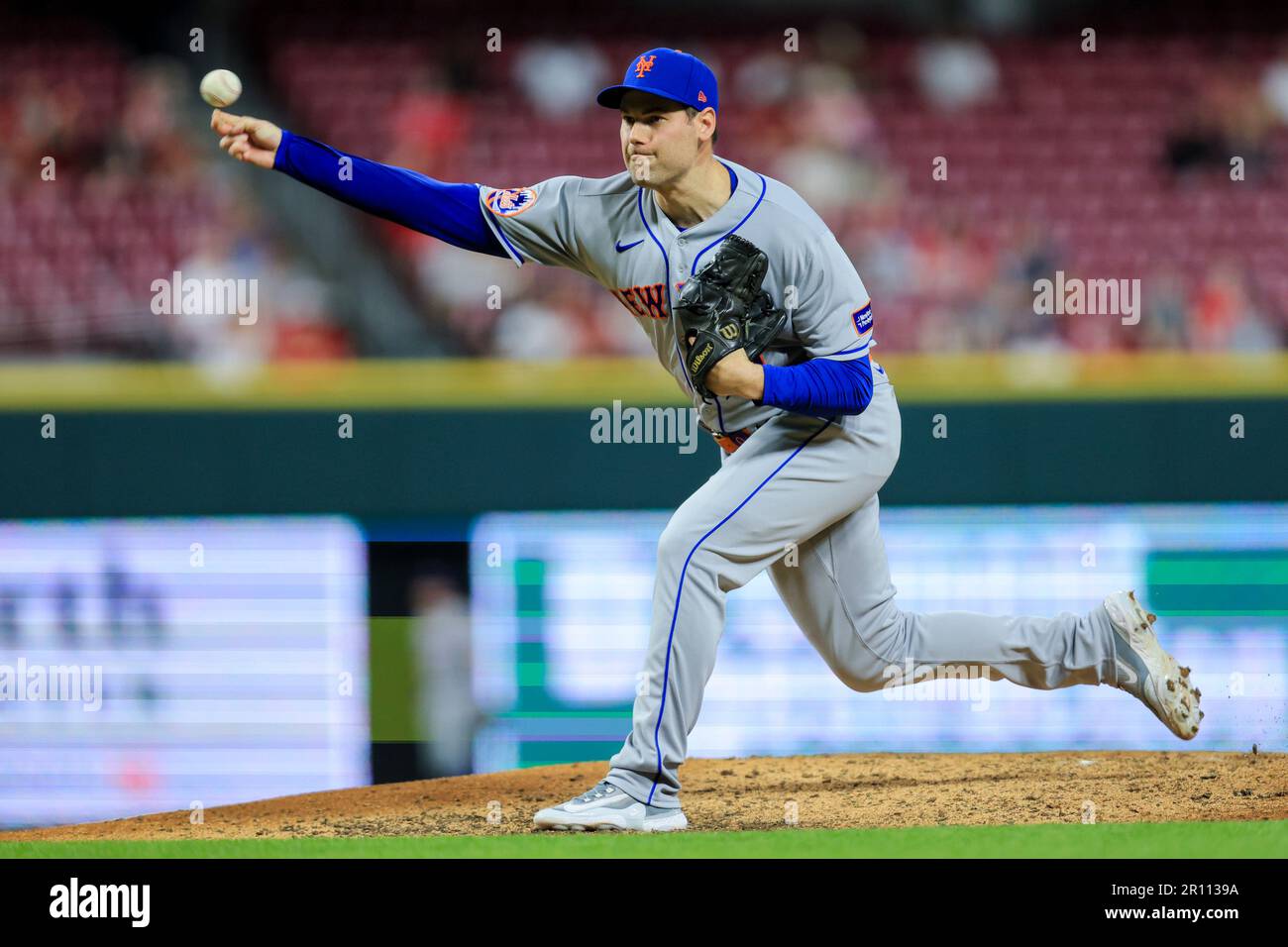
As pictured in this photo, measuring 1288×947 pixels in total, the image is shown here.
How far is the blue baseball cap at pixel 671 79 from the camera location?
3594mm

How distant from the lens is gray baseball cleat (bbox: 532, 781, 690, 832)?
11.8 feet

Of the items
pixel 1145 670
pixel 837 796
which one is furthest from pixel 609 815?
pixel 1145 670

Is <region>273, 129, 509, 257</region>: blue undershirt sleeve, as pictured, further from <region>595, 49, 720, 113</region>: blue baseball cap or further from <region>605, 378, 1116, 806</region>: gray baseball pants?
<region>605, 378, 1116, 806</region>: gray baseball pants

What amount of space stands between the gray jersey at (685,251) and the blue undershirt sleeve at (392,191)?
0.18ft

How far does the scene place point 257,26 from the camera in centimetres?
1003

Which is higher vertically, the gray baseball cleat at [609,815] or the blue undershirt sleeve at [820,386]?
the blue undershirt sleeve at [820,386]

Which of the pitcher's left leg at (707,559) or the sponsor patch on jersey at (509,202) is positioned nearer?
the pitcher's left leg at (707,559)
